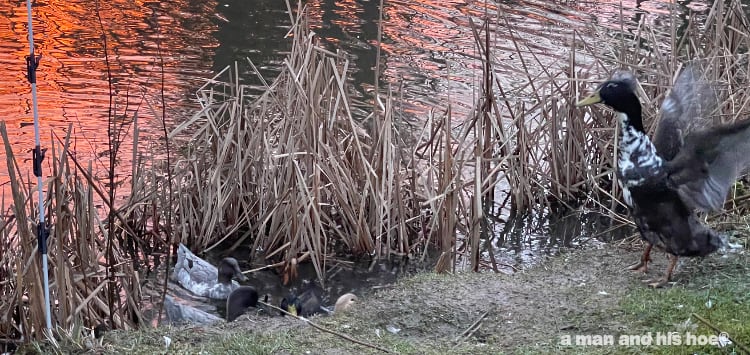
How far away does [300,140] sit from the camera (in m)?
7.17

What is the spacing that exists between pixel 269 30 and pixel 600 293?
29.8ft

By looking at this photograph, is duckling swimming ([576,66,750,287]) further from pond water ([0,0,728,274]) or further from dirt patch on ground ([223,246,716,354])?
Answer: pond water ([0,0,728,274])

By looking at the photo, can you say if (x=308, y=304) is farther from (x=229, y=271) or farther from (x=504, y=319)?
(x=504, y=319)

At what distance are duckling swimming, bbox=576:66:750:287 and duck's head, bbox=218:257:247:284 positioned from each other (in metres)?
3.01

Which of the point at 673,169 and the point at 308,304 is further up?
the point at 673,169

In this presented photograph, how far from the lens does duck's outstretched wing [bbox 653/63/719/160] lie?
5.48 metres

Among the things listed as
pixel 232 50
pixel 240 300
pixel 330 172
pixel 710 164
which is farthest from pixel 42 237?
pixel 232 50

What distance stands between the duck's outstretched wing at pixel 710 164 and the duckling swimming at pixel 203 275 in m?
3.33

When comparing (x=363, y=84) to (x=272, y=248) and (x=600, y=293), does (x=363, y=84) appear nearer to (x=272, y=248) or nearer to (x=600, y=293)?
(x=272, y=248)

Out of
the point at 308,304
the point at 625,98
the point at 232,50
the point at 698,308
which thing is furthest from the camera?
the point at 232,50

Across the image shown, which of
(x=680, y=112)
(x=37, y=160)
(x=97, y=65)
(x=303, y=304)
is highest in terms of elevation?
(x=680, y=112)

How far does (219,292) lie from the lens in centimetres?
717

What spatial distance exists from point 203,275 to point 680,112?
11.5 feet

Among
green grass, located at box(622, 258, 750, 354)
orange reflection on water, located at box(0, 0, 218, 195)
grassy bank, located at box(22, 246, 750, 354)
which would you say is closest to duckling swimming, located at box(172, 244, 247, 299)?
orange reflection on water, located at box(0, 0, 218, 195)
